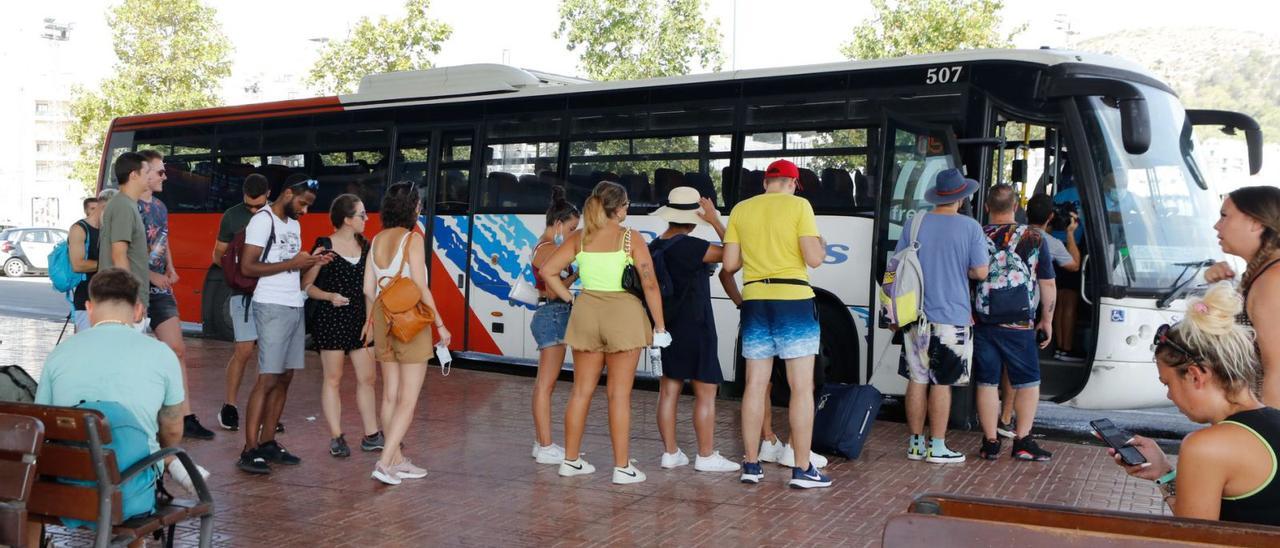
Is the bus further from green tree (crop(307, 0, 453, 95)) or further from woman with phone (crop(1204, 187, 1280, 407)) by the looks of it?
green tree (crop(307, 0, 453, 95))

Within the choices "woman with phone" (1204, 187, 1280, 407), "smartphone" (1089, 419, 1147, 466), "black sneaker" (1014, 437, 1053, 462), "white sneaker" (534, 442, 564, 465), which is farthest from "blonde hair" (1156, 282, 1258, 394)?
"black sneaker" (1014, 437, 1053, 462)

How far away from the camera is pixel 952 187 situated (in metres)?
8.02

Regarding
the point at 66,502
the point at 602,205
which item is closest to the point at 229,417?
the point at 602,205

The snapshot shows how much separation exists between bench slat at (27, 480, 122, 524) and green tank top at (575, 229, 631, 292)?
3291mm

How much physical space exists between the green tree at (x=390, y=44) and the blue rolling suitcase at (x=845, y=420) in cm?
2286

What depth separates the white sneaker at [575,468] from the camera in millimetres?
7523

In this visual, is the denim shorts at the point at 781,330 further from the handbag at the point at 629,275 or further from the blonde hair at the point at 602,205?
the blonde hair at the point at 602,205

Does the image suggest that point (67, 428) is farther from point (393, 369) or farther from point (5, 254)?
point (5, 254)

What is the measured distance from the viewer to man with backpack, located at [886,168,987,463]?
796 cm

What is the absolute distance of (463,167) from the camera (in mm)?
13383

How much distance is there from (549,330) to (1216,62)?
554 ft

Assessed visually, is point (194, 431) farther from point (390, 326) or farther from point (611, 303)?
point (611, 303)

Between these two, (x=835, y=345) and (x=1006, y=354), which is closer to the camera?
(x=1006, y=354)

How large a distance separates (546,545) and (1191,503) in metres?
3.46
